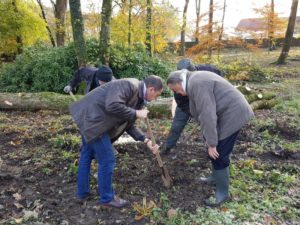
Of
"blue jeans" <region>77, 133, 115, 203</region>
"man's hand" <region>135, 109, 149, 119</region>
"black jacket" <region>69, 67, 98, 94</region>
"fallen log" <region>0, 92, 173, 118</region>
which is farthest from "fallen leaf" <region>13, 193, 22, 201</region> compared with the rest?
"fallen log" <region>0, 92, 173, 118</region>

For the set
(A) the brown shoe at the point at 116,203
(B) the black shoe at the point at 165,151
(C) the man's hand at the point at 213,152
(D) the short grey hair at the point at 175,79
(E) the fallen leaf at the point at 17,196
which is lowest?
(B) the black shoe at the point at 165,151

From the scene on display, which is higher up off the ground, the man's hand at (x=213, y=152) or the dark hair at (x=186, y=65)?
the dark hair at (x=186, y=65)

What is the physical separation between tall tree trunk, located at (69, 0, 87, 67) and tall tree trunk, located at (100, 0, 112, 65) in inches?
27.2

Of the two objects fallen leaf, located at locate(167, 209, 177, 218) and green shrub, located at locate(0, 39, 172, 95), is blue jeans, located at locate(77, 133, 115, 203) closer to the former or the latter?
fallen leaf, located at locate(167, 209, 177, 218)

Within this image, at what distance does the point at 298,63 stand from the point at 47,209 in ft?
64.6

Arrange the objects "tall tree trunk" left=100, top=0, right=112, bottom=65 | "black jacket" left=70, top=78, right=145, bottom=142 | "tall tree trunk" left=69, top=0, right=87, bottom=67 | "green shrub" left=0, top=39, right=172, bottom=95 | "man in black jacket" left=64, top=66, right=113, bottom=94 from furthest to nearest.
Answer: "green shrub" left=0, top=39, right=172, bottom=95 < "tall tree trunk" left=100, top=0, right=112, bottom=65 < "tall tree trunk" left=69, top=0, right=87, bottom=67 < "man in black jacket" left=64, top=66, right=113, bottom=94 < "black jacket" left=70, top=78, right=145, bottom=142

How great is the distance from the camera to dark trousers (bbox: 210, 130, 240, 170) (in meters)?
4.05

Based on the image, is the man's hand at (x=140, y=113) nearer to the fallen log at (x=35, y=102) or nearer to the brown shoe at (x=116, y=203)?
the brown shoe at (x=116, y=203)

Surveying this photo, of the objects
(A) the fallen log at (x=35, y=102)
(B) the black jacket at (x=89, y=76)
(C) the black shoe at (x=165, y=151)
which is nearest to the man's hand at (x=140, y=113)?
(C) the black shoe at (x=165, y=151)

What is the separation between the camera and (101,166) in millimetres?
3955

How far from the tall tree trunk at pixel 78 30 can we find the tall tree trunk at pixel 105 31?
691 mm

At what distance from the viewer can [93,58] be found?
1077cm

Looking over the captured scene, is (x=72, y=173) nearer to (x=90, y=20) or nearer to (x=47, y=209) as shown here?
(x=47, y=209)

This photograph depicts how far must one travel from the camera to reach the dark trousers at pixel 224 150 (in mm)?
4047
